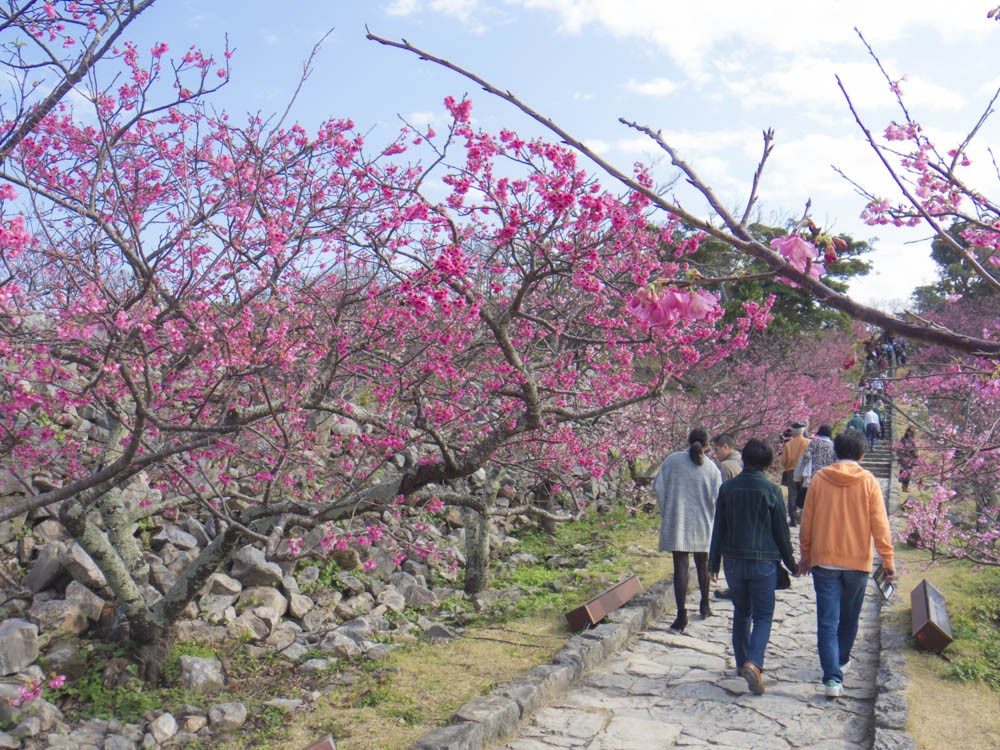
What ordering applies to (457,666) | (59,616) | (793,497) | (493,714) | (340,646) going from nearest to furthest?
1. (493,714)
2. (457,666)
3. (59,616)
4. (340,646)
5. (793,497)

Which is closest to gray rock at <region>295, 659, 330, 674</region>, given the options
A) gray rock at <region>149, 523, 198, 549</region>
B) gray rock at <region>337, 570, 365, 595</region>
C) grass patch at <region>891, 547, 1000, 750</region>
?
gray rock at <region>337, 570, 365, 595</region>

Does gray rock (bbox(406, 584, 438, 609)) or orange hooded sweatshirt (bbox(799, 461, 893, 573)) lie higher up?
orange hooded sweatshirt (bbox(799, 461, 893, 573))

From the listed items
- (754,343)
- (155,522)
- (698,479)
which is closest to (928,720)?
(698,479)

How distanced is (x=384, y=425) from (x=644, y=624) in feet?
11.1

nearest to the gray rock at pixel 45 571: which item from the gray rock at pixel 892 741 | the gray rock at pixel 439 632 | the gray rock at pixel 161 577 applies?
the gray rock at pixel 161 577

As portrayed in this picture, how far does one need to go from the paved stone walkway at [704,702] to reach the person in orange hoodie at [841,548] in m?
0.41

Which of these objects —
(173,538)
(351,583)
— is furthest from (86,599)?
(351,583)

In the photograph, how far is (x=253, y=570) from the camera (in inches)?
298

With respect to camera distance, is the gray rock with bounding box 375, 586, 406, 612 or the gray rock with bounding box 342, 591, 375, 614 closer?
the gray rock with bounding box 342, 591, 375, 614

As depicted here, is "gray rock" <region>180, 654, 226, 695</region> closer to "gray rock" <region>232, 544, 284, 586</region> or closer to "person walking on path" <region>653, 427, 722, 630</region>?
"gray rock" <region>232, 544, 284, 586</region>

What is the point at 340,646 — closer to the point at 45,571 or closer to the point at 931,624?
the point at 45,571

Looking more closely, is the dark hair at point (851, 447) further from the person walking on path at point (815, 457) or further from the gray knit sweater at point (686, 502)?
the person walking on path at point (815, 457)

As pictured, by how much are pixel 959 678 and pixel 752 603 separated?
1705 mm

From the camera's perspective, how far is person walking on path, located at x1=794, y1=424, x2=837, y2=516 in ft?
33.7
